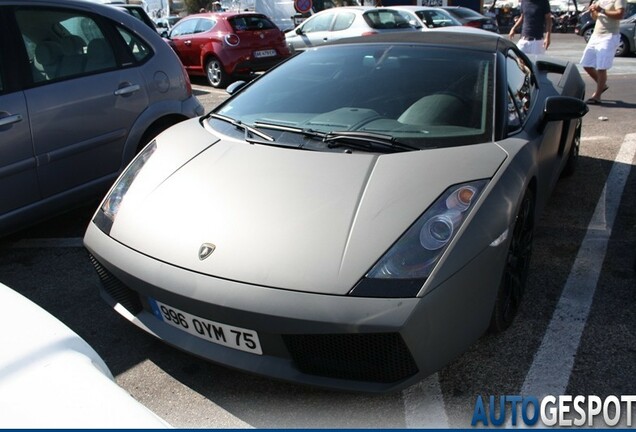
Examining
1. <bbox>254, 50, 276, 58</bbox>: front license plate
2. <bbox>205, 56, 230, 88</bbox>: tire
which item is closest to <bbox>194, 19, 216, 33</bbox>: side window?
<bbox>205, 56, 230, 88</bbox>: tire

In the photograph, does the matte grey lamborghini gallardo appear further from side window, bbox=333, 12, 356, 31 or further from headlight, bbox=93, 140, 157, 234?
side window, bbox=333, 12, 356, 31

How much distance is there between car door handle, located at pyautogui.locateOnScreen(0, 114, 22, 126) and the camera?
11.8 ft

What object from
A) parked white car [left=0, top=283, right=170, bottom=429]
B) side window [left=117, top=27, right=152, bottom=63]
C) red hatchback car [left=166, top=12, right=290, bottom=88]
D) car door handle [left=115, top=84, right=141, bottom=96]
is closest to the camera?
parked white car [left=0, top=283, right=170, bottom=429]

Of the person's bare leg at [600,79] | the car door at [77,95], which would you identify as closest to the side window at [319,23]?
the person's bare leg at [600,79]

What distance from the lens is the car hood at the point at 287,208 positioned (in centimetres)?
222

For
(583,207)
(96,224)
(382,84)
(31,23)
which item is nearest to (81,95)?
(31,23)

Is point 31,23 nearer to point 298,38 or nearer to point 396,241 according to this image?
point 396,241

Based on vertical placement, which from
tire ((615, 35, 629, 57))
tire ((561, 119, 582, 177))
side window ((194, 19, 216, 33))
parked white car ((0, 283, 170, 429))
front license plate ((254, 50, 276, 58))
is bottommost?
tire ((615, 35, 629, 57))

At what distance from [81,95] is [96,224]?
156cm

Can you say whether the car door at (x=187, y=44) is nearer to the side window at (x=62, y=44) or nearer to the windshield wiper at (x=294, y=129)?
the side window at (x=62, y=44)

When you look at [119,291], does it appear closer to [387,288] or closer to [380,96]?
[387,288]

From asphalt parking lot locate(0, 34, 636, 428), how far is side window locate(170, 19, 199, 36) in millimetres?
9123

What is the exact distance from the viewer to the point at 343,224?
2.32m

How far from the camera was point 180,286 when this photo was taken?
90.0 inches
